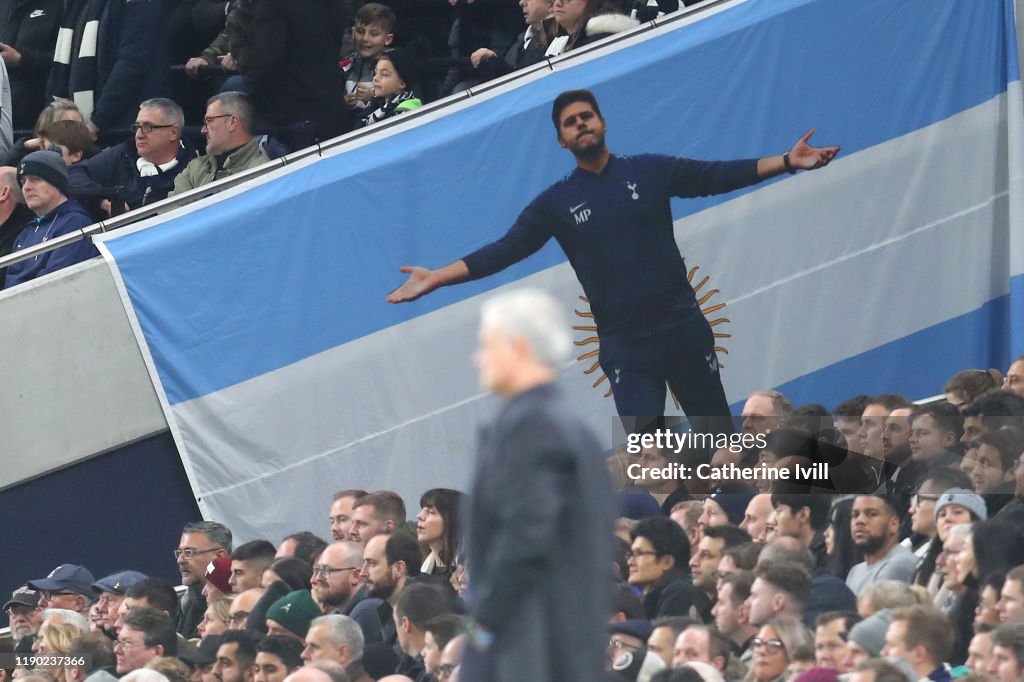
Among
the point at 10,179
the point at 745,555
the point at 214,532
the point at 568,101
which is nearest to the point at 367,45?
the point at 568,101

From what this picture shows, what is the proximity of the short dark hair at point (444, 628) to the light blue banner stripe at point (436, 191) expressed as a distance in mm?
3552

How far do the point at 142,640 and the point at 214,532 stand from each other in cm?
140

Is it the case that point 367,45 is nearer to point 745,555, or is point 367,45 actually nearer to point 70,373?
point 70,373

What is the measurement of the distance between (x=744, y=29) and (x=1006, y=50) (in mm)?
1412

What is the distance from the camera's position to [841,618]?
6363 millimetres

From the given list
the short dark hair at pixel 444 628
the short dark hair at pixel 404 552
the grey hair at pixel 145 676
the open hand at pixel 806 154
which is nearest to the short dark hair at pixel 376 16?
the open hand at pixel 806 154

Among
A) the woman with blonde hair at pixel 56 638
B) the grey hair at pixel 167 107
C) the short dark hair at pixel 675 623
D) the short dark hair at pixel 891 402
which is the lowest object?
the short dark hair at pixel 675 623

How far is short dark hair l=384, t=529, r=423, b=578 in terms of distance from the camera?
8.27 metres

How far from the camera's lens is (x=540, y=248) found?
10.5m

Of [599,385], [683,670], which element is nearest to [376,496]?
[599,385]

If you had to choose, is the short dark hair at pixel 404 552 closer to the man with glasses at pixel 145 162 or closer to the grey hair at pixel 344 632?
the grey hair at pixel 344 632

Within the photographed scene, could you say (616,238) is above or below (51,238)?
below

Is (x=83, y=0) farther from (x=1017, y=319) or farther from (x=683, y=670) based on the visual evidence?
(x=683, y=670)

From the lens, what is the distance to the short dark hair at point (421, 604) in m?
7.42
